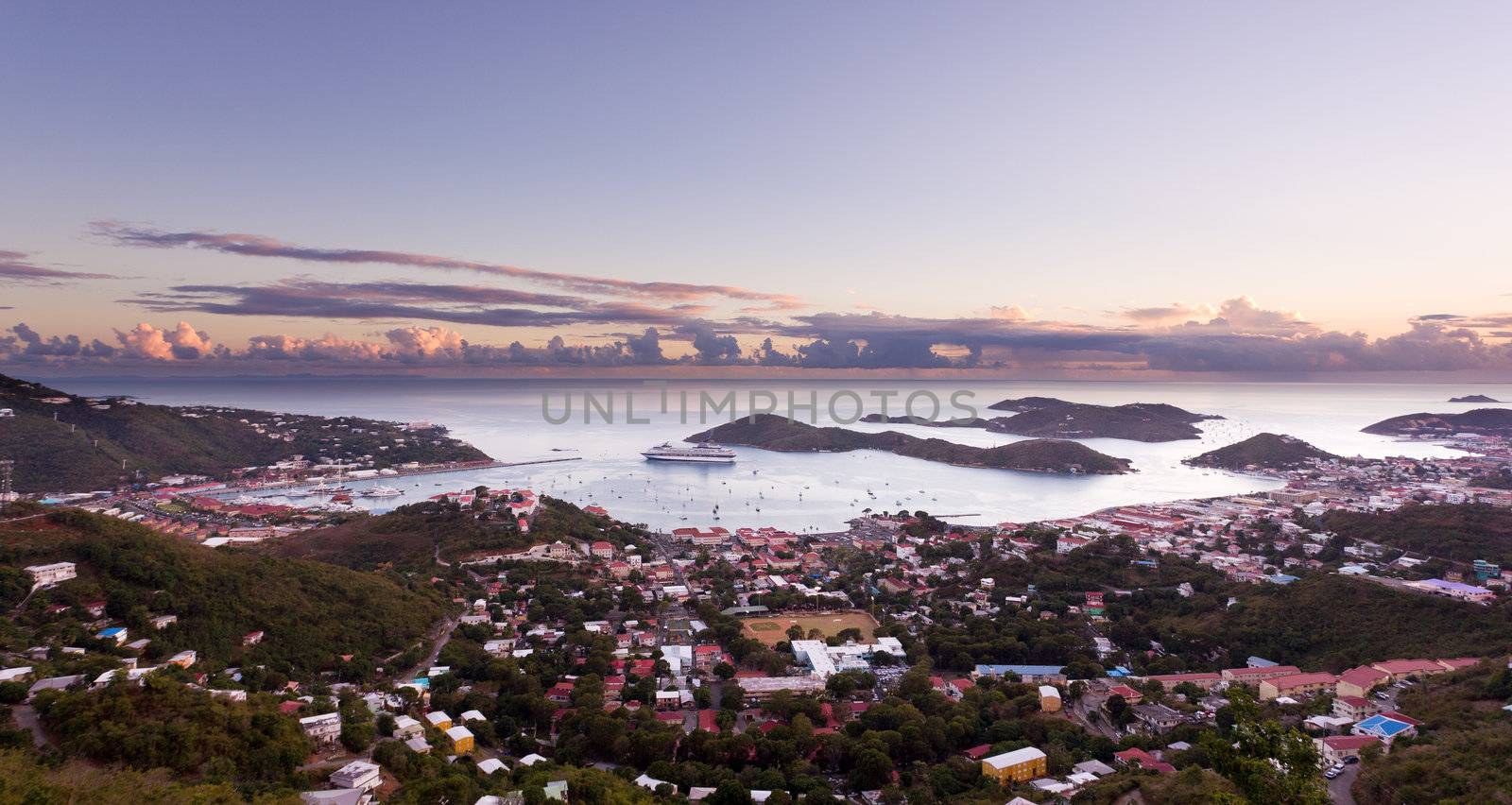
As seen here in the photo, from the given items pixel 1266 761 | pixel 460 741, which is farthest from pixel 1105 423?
pixel 460 741

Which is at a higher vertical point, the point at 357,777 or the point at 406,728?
the point at 357,777

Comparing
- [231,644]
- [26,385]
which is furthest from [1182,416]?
[26,385]

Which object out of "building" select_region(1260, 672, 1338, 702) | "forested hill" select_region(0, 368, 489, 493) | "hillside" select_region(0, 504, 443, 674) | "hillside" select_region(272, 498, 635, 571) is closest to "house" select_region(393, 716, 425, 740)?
"hillside" select_region(0, 504, 443, 674)

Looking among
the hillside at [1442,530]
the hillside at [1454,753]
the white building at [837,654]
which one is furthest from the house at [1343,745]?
the hillside at [1442,530]

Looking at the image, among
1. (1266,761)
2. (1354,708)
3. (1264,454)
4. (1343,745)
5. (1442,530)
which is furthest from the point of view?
(1264,454)

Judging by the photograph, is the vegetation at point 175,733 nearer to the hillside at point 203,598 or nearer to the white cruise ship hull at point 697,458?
the hillside at point 203,598

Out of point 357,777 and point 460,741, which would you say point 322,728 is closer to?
point 357,777
